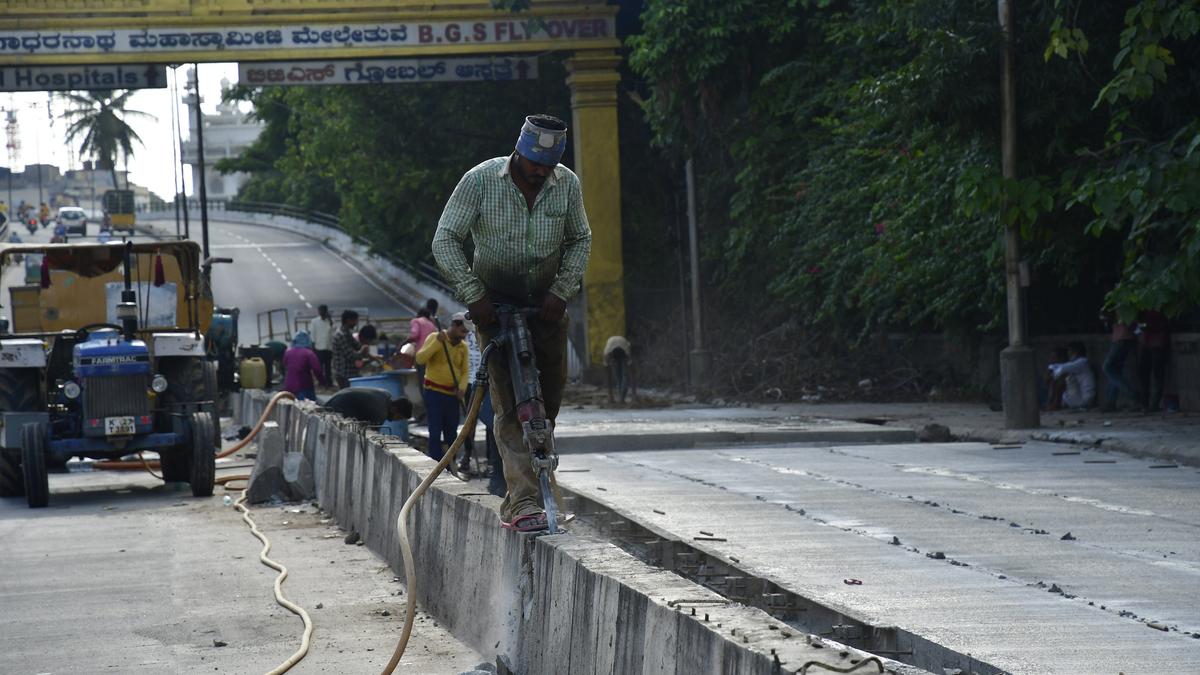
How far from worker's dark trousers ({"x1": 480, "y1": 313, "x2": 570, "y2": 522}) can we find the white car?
83849mm

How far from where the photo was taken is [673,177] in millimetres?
39062

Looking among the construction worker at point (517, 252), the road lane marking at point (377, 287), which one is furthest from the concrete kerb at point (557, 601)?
the road lane marking at point (377, 287)

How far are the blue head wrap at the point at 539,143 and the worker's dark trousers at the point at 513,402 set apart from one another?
2.60ft

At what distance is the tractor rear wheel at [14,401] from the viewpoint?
1823cm

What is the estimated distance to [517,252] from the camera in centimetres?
831

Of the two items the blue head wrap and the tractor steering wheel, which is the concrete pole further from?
the blue head wrap

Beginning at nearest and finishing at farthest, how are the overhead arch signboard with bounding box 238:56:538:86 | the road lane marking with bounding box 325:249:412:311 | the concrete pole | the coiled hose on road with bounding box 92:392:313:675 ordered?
1. the coiled hose on road with bounding box 92:392:313:675
2. the concrete pole
3. the overhead arch signboard with bounding box 238:56:538:86
4. the road lane marking with bounding box 325:249:412:311

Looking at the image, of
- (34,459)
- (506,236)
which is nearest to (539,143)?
(506,236)

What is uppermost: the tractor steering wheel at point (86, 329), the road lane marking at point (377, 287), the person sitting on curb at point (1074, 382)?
the road lane marking at point (377, 287)

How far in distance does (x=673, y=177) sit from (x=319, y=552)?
2679 cm

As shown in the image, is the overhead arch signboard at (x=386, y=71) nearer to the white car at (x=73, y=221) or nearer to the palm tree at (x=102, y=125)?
the white car at (x=73, y=221)

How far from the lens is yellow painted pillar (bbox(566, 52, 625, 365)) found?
1382 inches

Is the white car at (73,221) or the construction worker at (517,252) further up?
the white car at (73,221)

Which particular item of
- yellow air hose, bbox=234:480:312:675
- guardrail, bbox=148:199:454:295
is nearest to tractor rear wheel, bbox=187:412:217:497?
yellow air hose, bbox=234:480:312:675
